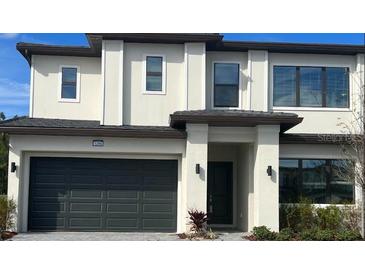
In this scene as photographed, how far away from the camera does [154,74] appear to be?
58.0 ft

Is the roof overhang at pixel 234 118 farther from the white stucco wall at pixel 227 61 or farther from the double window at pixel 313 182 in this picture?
the white stucco wall at pixel 227 61

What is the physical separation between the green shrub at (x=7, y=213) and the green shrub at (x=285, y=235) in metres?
7.91

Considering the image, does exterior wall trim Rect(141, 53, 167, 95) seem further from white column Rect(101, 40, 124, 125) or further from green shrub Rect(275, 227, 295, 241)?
green shrub Rect(275, 227, 295, 241)

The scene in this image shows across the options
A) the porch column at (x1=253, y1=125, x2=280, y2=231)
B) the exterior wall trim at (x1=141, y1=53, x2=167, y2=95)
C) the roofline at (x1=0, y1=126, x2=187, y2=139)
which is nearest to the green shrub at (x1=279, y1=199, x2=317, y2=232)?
the porch column at (x1=253, y1=125, x2=280, y2=231)

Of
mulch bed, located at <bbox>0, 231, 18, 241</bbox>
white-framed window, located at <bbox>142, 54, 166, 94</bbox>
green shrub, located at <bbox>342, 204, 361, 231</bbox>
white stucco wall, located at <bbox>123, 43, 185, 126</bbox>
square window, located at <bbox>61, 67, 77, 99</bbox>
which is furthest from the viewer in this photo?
square window, located at <bbox>61, 67, 77, 99</bbox>

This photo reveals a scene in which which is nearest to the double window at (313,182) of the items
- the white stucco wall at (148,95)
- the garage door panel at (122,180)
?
the white stucco wall at (148,95)

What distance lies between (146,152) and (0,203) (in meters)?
4.68

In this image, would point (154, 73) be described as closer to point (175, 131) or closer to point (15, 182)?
point (175, 131)

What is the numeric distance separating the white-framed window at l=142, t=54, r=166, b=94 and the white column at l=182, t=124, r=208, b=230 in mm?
2680

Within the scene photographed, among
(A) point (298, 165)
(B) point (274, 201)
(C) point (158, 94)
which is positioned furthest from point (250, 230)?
(C) point (158, 94)

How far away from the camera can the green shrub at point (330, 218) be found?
52.3 ft

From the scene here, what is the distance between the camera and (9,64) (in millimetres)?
19094

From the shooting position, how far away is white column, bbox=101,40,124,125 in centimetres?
1736
